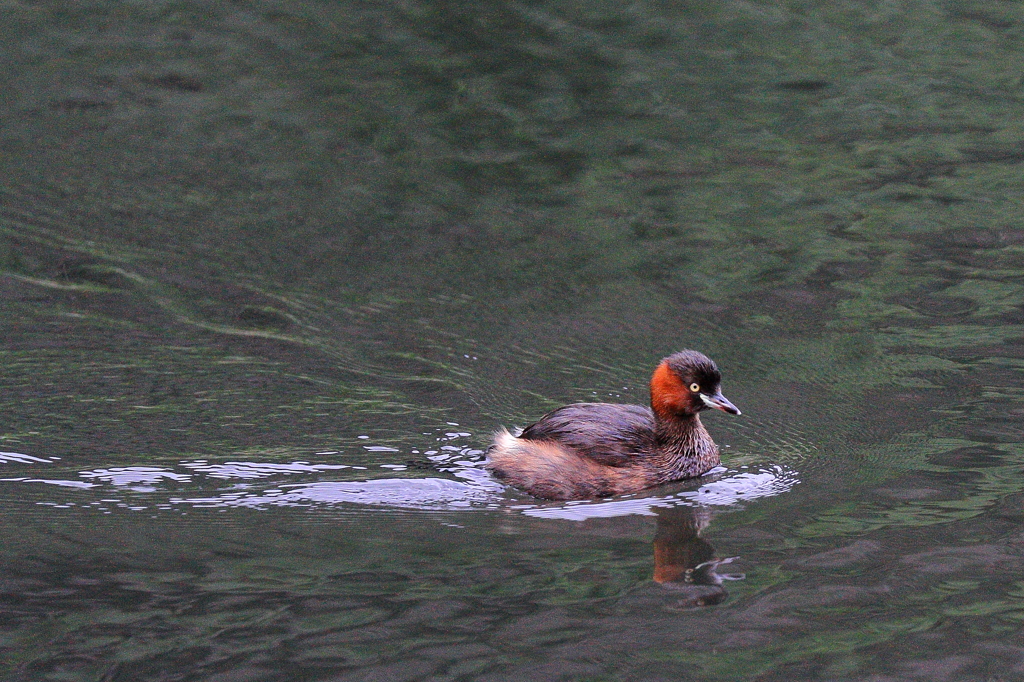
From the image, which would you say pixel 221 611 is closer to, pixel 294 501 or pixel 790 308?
pixel 294 501

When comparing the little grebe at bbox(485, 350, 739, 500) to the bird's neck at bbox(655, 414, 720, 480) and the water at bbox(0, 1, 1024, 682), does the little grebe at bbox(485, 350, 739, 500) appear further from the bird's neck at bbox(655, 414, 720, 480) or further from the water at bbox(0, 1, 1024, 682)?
the water at bbox(0, 1, 1024, 682)

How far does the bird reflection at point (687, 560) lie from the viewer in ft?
22.1

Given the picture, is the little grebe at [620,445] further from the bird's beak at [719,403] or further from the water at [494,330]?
the water at [494,330]

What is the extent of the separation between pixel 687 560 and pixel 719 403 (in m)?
1.49

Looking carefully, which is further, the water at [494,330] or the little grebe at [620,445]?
the little grebe at [620,445]

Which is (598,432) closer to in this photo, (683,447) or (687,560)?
(683,447)

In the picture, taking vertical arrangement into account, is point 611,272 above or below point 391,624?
above

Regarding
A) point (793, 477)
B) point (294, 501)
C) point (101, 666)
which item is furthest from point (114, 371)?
point (793, 477)

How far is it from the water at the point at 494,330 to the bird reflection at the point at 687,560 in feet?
0.12

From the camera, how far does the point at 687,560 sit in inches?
281

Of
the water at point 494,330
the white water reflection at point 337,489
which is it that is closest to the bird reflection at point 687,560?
the water at point 494,330

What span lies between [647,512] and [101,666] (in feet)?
10.6

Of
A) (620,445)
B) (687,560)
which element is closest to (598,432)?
(620,445)

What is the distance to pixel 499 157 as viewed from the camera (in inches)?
551
